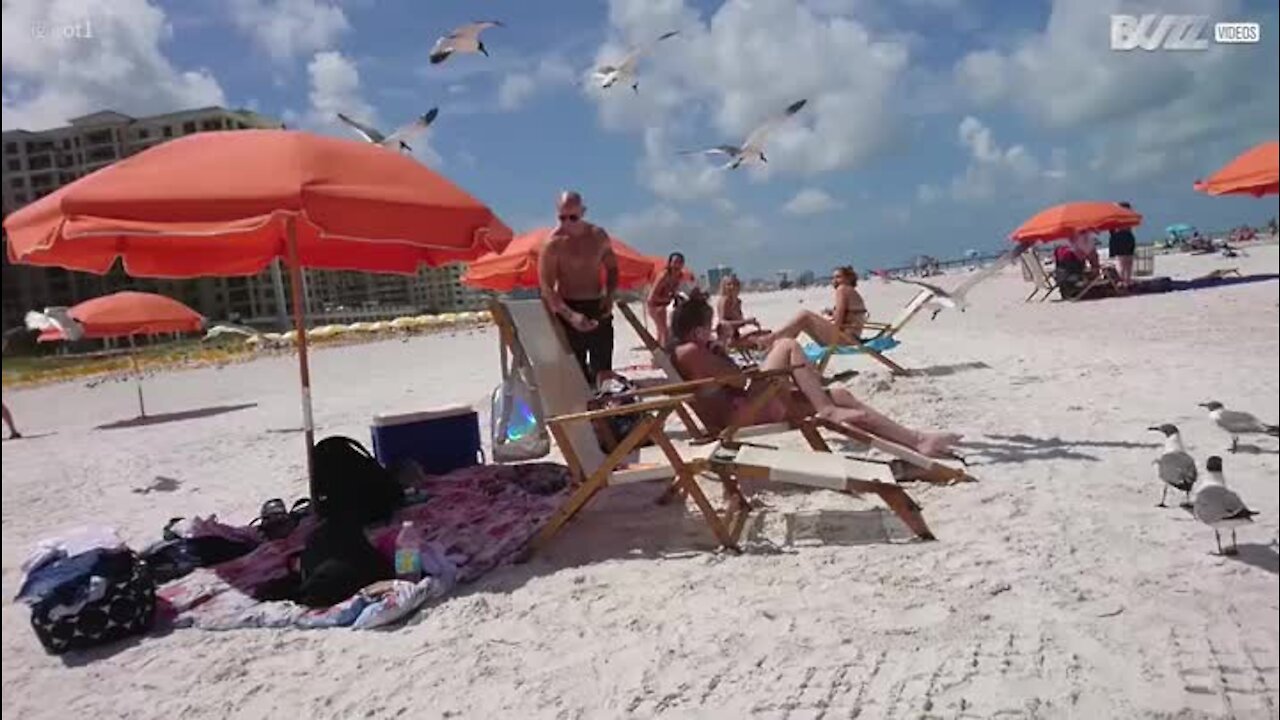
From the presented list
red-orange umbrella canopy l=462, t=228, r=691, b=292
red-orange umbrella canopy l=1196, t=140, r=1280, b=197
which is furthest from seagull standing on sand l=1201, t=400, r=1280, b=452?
red-orange umbrella canopy l=462, t=228, r=691, b=292

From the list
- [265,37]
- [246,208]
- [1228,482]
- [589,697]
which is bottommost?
[589,697]

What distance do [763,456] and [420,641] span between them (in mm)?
1403

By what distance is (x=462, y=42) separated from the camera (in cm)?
204

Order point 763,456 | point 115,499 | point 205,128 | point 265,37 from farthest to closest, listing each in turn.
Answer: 1. point 115,499
2. point 763,456
3. point 205,128
4. point 265,37

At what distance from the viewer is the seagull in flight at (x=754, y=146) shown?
3.11 m

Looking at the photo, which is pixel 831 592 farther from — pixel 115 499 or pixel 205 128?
pixel 115 499

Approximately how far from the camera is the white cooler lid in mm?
4137

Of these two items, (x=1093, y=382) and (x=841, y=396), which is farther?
(x=1093, y=382)

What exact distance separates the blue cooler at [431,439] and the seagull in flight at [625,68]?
238 cm

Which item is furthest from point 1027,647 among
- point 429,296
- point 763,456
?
point 429,296

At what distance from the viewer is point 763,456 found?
3.10m

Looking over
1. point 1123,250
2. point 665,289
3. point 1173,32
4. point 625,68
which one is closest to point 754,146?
point 625,68

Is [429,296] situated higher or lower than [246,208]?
lower

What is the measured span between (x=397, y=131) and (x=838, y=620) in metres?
1.89
